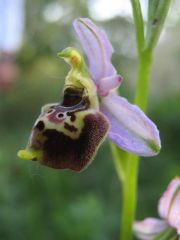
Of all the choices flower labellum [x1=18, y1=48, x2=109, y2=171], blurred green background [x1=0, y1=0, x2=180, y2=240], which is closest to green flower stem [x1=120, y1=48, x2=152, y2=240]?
flower labellum [x1=18, y1=48, x2=109, y2=171]

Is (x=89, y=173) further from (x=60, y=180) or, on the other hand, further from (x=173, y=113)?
(x=173, y=113)

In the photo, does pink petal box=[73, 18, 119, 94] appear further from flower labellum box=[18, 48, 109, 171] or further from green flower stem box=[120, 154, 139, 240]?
green flower stem box=[120, 154, 139, 240]

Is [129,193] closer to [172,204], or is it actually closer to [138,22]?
[172,204]

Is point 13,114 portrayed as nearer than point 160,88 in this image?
Yes

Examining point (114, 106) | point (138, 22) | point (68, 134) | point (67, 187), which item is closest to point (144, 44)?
point (138, 22)

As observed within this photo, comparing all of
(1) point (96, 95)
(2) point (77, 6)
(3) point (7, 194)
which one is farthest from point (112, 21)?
(1) point (96, 95)

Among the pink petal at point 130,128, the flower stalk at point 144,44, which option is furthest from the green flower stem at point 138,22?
the pink petal at point 130,128
